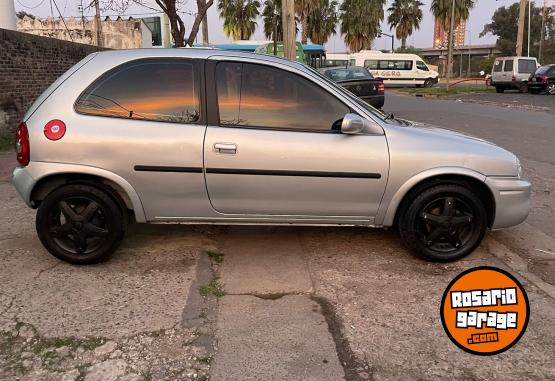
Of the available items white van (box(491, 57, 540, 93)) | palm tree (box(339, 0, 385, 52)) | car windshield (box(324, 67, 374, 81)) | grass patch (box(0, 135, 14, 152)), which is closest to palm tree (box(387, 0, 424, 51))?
palm tree (box(339, 0, 385, 52))

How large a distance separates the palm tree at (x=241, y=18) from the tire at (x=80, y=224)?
159 feet

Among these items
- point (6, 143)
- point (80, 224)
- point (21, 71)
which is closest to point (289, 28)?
point (21, 71)

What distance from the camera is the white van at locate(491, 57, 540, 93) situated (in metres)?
29.1

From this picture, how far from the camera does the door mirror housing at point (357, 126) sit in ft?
12.2

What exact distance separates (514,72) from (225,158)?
29.7 meters

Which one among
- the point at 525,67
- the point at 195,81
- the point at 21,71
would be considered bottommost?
the point at 195,81

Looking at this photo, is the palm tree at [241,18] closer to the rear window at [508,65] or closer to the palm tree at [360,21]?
the palm tree at [360,21]

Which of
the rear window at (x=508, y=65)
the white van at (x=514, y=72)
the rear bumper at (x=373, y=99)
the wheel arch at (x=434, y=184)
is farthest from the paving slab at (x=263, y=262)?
the rear window at (x=508, y=65)

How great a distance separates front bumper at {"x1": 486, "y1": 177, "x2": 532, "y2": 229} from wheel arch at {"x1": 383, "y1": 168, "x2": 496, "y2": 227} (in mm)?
38

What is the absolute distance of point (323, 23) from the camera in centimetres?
5353

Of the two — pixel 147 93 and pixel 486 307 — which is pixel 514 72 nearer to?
pixel 147 93

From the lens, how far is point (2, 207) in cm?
558

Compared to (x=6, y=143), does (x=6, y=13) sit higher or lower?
higher

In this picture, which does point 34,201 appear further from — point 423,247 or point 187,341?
point 423,247
